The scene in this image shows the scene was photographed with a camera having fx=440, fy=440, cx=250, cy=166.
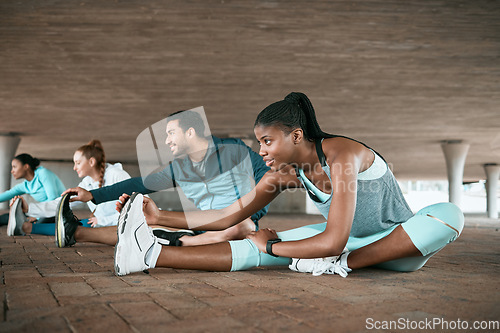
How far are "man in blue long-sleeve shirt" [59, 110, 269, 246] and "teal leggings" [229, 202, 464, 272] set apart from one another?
1018 mm

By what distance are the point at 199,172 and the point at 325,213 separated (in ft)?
5.39

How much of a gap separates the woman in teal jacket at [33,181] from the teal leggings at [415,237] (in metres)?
5.26

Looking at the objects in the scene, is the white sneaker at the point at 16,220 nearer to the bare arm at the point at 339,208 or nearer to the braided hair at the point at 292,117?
the braided hair at the point at 292,117

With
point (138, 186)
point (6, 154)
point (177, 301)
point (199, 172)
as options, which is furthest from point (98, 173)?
point (6, 154)

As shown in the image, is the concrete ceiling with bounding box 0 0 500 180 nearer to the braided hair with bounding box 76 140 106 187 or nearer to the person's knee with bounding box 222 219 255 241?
the braided hair with bounding box 76 140 106 187

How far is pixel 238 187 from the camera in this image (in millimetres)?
4332

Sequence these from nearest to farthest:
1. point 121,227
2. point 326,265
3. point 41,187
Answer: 1. point 121,227
2. point 326,265
3. point 41,187

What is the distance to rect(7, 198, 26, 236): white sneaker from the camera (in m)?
6.22

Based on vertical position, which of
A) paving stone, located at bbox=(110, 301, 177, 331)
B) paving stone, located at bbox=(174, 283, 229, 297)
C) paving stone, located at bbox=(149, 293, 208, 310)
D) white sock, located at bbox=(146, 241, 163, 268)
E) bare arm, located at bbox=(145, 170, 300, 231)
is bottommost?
paving stone, located at bbox=(174, 283, 229, 297)

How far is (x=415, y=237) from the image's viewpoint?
284cm

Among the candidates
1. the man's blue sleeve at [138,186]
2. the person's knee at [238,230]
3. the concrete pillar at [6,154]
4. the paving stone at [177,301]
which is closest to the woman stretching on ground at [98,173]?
the man's blue sleeve at [138,186]

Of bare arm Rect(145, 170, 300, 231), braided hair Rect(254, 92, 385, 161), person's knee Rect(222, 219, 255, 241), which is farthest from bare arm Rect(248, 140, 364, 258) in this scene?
person's knee Rect(222, 219, 255, 241)

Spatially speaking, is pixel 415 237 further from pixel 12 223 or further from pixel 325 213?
pixel 12 223

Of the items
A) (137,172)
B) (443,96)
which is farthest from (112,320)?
(137,172)
